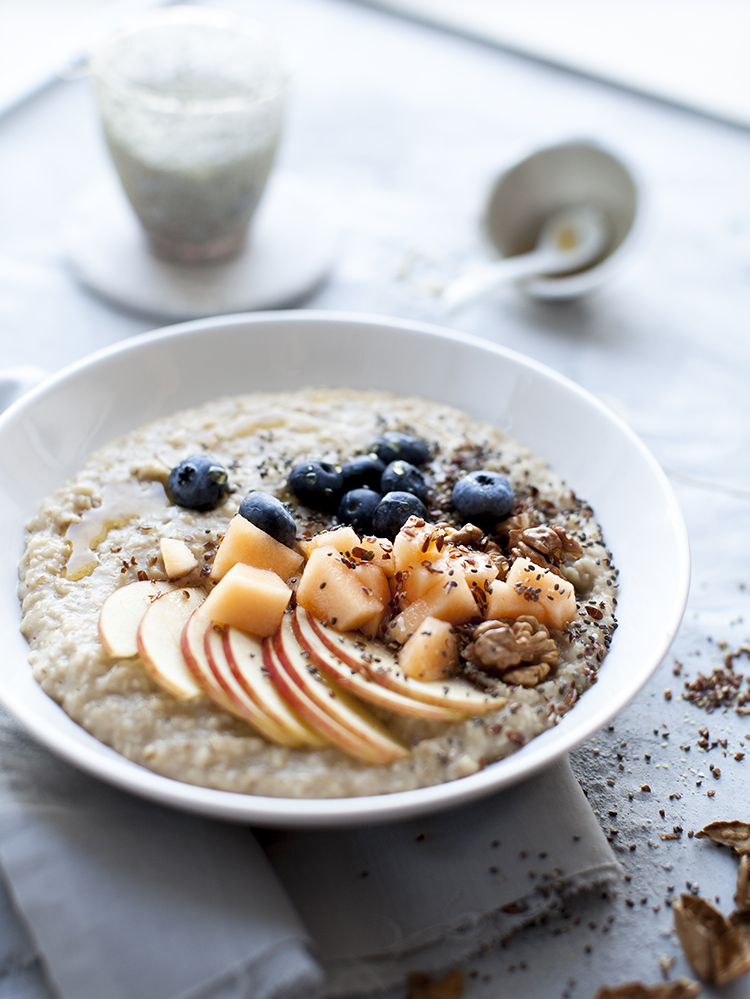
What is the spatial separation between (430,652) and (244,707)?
0.42 m

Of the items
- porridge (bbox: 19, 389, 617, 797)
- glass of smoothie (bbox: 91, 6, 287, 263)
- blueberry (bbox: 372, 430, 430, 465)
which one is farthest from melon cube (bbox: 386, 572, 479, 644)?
glass of smoothie (bbox: 91, 6, 287, 263)

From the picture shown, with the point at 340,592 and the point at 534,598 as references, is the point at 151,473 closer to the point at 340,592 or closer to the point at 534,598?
the point at 340,592

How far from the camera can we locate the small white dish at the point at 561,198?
140 inches

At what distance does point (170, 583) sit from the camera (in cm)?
213

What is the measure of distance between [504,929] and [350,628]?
0.70 metres

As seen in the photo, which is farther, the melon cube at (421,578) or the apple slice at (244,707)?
the melon cube at (421,578)

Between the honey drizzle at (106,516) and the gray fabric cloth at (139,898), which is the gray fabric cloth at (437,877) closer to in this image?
the gray fabric cloth at (139,898)

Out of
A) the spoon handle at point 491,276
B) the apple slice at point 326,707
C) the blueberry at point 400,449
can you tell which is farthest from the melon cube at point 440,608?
the spoon handle at point 491,276

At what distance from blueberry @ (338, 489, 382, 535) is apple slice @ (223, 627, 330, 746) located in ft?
1.59

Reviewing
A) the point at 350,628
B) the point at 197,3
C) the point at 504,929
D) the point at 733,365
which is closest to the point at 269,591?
the point at 350,628

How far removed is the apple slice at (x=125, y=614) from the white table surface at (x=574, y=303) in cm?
63

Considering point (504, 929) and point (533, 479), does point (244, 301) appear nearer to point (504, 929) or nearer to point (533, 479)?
point (533, 479)

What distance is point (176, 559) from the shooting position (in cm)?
212

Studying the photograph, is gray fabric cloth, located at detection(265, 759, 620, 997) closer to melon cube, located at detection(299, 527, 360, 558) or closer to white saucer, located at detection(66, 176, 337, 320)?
melon cube, located at detection(299, 527, 360, 558)
